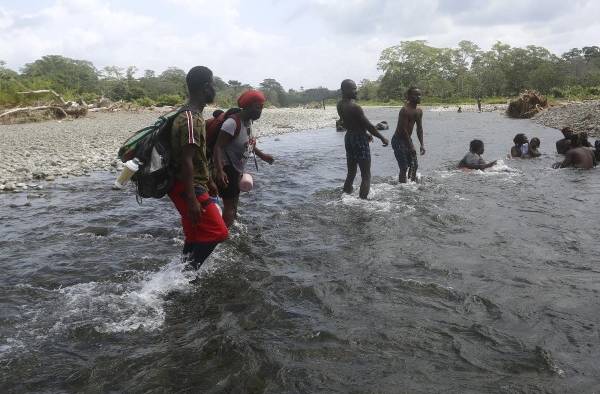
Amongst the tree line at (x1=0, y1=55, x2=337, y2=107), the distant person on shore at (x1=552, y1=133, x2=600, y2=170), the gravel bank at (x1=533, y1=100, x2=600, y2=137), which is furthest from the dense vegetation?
the distant person on shore at (x1=552, y1=133, x2=600, y2=170)

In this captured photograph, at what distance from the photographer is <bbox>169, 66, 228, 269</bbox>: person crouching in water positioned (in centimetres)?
363

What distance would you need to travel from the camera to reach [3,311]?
3912 mm

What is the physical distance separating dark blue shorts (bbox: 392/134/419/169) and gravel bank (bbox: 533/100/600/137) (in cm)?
1248

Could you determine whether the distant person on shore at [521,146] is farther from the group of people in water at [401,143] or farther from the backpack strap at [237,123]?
the backpack strap at [237,123]

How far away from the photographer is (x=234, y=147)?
5.29 meters

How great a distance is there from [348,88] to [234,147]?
3.15 m

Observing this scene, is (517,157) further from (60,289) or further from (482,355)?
(60,289)

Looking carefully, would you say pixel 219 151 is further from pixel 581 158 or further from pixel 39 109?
pixel 39 109

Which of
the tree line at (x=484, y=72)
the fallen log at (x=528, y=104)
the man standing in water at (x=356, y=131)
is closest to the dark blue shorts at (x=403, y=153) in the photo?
the man standing in water at (x=356, y=131)

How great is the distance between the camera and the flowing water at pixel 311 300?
9.81 ft

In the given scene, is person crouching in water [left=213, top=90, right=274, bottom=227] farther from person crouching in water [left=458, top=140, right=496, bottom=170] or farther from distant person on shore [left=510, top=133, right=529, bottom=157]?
distant person on shore [left=510, top=133, right=529, bottom=157]

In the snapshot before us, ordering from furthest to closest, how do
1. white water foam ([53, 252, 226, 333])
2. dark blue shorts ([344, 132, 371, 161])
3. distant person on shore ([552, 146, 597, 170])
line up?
distant person on shore ([552, 146, 597, 170]) → dark blue shorts ([344, 132, 371, 161]) → white water foam ([53, 252, 226, 333])

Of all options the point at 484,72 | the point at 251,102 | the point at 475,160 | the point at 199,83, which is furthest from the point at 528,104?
the point at 484,72

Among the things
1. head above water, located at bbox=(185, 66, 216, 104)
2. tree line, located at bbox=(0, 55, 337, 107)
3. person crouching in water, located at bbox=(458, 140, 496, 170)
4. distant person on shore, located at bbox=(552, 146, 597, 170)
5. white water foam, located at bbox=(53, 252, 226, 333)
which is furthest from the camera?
tree line, located at bbox=(0, 55, 337, 107)
